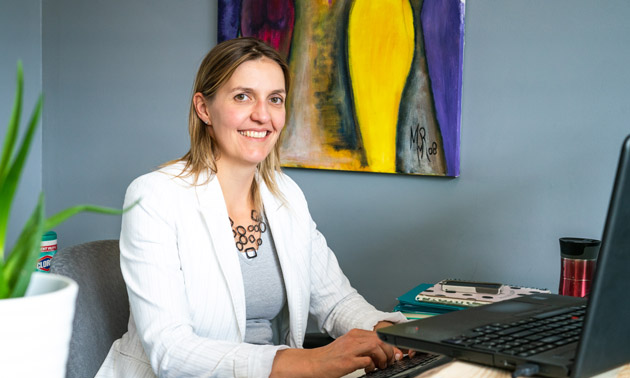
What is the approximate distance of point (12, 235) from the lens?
2850 mm

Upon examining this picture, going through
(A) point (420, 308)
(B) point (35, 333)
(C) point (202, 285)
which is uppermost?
(B) point (35, 333)

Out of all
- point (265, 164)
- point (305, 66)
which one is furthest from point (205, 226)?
point (305, 66)

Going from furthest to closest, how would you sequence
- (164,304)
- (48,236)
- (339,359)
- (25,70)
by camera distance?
1. (25,70)
2. (48,236)
3. (164,304)
4. (339,359)

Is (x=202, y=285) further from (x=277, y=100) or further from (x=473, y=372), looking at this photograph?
(x=473, y=372)

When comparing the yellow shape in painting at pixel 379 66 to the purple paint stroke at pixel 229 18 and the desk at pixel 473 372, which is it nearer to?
the purple paint stroke at pixel 229 18

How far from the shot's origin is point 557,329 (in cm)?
81

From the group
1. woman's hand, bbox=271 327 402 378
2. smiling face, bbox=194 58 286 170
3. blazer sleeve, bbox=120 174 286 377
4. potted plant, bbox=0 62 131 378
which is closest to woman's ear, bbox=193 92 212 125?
smiling face, bbox=194 58 286 170

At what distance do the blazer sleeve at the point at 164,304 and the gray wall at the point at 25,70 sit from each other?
178 centimetres

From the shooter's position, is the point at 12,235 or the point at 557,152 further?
the point at 12,235

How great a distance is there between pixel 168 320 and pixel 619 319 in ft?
2.81

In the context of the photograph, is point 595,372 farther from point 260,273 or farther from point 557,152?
point 557,152

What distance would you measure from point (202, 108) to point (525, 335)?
105cm
